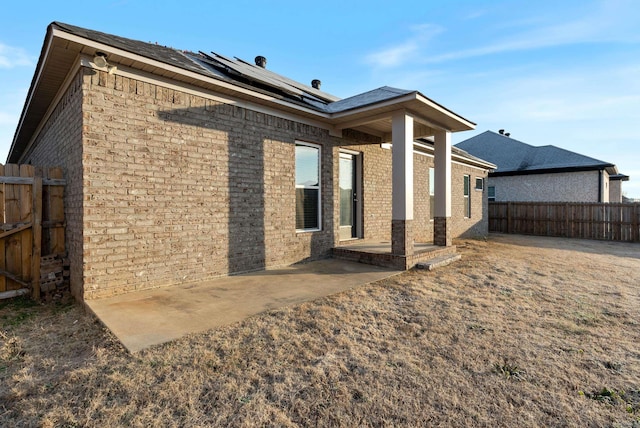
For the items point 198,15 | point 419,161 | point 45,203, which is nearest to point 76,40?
point 45,203

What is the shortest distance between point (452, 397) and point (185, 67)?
546 cm

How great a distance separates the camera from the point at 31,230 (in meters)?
4.69

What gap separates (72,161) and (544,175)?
66.9 feet

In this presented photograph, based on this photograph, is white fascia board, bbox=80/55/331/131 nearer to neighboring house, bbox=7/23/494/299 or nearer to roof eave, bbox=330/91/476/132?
neighboring house, bbox=7/23/494/299

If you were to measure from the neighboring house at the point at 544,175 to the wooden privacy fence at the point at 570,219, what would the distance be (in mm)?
2538

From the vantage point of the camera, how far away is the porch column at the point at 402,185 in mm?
6367

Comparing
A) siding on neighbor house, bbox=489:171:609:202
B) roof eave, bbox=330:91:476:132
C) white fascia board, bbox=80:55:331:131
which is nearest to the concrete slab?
white fascia board, bbox=80:55:331:131

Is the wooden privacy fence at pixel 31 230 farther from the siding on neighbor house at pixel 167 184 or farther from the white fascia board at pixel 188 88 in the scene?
the white fascia board at pixel 188 88

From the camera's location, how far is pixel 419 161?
35.0ft

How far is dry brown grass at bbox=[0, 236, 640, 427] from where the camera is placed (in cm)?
202

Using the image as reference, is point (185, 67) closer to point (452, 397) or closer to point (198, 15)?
point (198, 15)

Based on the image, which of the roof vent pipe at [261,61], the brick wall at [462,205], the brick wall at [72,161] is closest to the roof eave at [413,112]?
the brick wall at [72,161]

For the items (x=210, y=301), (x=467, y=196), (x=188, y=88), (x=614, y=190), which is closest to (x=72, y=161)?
(x=188, y=88)

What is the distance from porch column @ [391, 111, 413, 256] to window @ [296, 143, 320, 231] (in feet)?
6.03
